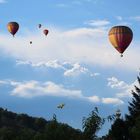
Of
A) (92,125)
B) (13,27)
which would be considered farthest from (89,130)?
(13,27)

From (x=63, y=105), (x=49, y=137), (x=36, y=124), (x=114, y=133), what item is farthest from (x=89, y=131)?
(x=36, y=124)

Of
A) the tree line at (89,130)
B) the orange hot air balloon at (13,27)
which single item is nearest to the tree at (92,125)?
the tree line at (89,130)

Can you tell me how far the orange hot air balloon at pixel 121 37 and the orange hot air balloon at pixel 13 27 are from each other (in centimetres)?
2293

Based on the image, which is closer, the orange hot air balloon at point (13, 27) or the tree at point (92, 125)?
the tree at point (92, 125)

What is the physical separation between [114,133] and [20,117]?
9344 centimetres

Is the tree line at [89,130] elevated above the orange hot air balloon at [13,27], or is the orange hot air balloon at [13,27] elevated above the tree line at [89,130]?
the orange hot air balloon at [13,27]

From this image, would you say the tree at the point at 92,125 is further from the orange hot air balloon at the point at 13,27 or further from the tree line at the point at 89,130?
the orange hot air balloon at the point at 13,27

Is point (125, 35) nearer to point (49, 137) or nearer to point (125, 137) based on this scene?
point (49, 137)

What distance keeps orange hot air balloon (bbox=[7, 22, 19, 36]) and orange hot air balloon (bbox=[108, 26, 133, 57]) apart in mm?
22926

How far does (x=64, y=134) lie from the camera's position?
71.9 m

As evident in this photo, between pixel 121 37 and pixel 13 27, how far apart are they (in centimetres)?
2610

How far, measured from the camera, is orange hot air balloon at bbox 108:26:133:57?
72688mm

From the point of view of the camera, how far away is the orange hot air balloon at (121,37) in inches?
2862

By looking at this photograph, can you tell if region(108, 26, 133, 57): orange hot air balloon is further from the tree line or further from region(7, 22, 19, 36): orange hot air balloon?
region(7, 22, 19, 36): orange hot air balloon
